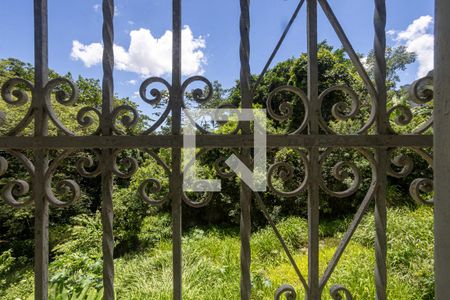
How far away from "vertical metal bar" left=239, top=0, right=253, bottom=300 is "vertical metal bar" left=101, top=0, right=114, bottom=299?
0.54m

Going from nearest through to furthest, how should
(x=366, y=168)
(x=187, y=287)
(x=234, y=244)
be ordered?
(x=187, y=287)
(x=234, y=244)
(x=366, y=168)

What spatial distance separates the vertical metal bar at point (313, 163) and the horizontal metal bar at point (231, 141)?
7 cm

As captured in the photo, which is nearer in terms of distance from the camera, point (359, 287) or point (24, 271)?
point (359, 287)

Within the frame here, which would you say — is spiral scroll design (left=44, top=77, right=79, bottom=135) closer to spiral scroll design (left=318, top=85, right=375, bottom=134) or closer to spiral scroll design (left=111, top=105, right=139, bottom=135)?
spiral scroll design (left=111, top=105, right=139, bottom=135)

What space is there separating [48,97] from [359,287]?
376 centimetres

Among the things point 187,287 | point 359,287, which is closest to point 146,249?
point 187,287

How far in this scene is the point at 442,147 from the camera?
0.72 meters

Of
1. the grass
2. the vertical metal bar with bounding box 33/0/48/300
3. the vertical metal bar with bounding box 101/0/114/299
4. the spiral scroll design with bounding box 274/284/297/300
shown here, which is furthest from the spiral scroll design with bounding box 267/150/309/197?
the grass

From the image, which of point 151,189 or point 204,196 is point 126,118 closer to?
point 151,189

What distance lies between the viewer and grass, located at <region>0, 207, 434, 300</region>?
3.20 m

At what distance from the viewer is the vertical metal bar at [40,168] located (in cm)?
97

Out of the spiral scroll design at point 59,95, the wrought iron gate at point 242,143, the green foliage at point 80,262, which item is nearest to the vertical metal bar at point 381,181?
the wrought iron gate at point 242,143

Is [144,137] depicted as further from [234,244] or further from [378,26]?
[234,244]

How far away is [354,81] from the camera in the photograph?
302 inches
